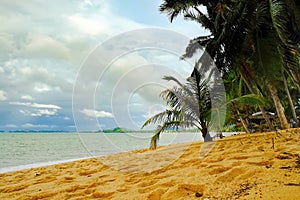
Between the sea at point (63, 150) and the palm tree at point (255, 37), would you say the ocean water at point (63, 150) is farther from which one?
the palm tree at point (255, 37)

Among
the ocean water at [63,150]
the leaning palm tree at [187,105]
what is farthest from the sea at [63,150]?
the leaning palm tree at [187,105]

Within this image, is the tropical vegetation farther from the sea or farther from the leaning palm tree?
the sea

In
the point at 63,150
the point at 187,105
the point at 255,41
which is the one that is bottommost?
the point at 63,150

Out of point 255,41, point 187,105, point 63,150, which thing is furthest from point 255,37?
point 63,150

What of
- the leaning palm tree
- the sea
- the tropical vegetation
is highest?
the tropical vegetation

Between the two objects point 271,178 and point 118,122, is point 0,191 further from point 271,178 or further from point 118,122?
point 271,178

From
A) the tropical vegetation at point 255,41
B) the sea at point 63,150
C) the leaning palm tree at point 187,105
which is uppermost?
the tropical vegetation at point 255,41

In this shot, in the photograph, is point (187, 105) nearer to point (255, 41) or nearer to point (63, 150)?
point (255, 41)

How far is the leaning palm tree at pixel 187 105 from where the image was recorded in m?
7.90

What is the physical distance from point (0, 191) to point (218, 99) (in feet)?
22.0

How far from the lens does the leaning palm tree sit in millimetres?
7902

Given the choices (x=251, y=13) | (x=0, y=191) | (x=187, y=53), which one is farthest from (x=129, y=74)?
(x=187, y=53)

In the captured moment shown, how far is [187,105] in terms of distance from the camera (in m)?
8.09

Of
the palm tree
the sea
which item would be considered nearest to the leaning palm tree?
the sea
